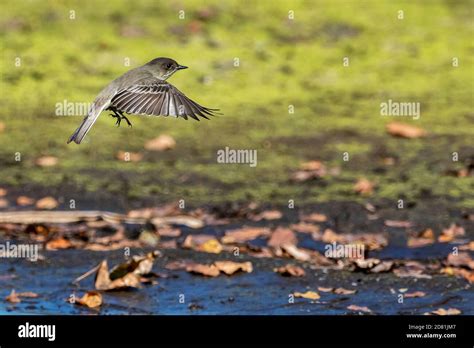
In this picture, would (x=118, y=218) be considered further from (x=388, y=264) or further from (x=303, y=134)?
(x=303, y=134)

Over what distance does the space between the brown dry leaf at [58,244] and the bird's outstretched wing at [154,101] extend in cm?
245

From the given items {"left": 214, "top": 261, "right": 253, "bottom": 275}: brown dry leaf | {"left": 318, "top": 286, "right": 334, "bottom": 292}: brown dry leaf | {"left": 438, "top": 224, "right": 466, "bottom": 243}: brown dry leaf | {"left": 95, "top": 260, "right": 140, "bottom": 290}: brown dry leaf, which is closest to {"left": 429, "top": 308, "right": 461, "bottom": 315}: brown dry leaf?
{"left": 318, "top": 286, "right": 334, "bottom": 292}: brown dry leaf

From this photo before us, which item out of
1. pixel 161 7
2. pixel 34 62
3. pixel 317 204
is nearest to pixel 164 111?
pixel 317 204

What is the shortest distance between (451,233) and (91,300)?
9.74ft

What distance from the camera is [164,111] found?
5934 mm

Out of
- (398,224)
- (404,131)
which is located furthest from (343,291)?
(404,131)

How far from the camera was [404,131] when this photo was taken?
11.4 meters

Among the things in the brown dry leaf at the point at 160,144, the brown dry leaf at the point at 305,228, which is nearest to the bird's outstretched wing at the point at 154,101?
the brown dry leaf at the point at 305,228

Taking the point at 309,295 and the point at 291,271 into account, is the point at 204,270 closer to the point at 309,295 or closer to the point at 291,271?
the point at 291,271

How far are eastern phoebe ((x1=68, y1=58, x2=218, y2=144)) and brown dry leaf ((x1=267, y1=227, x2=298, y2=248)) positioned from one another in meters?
2.39

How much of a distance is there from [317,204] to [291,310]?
237 cm

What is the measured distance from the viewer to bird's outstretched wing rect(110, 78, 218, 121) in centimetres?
590

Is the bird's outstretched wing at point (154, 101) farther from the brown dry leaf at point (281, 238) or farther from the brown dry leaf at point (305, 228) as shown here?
the brown dry leaf at point (305, 228)

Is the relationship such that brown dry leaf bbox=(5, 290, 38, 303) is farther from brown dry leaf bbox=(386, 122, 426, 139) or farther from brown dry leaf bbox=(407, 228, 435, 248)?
brown dry leaf bbox=(386, 122, 426, 139)
